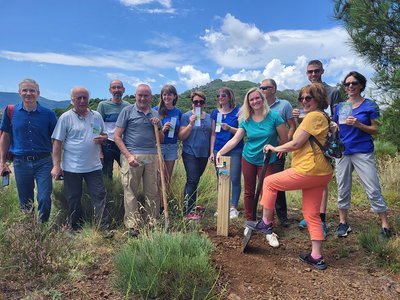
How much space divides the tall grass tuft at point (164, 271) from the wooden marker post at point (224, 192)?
125cm

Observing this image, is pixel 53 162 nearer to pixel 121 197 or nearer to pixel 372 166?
pixel 121 197

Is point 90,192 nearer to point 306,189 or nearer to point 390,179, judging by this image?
point 306,189

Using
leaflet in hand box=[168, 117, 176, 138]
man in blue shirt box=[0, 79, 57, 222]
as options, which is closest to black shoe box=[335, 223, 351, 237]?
leaflet in hand box=[168, 117, 176, 138]

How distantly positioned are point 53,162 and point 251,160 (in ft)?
8.81

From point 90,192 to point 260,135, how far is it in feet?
8.45

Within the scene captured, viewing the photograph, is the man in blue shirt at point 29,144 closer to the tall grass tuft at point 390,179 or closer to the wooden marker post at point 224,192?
the wooden marker post at point 224,192

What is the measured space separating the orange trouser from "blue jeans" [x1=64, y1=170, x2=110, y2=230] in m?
2.44

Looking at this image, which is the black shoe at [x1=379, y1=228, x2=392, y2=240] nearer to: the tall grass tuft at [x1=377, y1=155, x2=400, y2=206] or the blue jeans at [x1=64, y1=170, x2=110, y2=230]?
the tall grass tuft at [x1=377, y1=155, x2=400, y2=206]

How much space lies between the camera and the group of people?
4492 mm

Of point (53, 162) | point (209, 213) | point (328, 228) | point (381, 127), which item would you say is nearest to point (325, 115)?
point (381, 127)

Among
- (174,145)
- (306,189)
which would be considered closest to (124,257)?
(306,189)

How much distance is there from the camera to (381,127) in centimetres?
452

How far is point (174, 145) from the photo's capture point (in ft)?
19.1

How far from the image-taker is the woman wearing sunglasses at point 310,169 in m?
3.87
